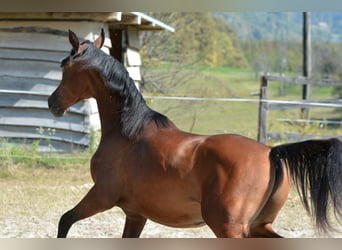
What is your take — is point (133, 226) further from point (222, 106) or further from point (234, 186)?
point (222, 106)

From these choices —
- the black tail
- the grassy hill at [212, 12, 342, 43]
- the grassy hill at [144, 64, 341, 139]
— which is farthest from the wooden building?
the grassy hill at [212, 12, 342, 43]

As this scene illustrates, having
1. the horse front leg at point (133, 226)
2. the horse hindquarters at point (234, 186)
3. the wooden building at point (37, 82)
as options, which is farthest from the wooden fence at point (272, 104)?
the horse hindquarters at point (234, 186)

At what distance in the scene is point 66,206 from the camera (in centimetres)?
671

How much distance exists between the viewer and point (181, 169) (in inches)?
144

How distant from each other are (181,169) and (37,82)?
18.4 feet

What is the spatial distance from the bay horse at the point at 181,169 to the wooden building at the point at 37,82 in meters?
4.70

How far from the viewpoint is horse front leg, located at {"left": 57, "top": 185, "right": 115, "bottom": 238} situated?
3.89m

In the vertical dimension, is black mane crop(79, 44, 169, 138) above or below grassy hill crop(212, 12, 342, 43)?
above

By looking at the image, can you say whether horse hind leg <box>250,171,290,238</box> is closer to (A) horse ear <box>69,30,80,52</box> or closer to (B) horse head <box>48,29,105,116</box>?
(B) horse head <box>48,29,105,116</box>

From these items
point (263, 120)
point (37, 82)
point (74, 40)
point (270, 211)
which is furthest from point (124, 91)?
point (263, 120)

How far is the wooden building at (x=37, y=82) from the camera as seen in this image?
8711mm

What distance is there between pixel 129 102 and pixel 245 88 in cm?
2599

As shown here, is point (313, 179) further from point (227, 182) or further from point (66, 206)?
point (66, 206)

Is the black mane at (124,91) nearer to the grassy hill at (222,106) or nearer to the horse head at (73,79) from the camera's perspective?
the horse head at (73,79)
